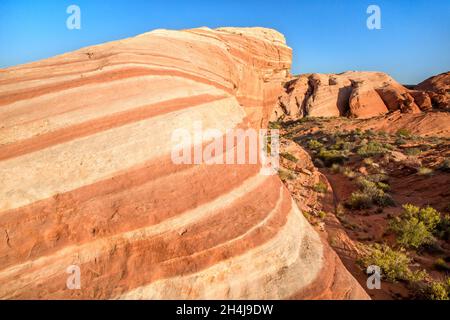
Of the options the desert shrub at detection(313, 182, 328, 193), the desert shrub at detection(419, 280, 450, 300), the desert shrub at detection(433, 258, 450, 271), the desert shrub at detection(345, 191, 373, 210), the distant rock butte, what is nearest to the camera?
the desert shrub at detection(419, 280, 450, 300)

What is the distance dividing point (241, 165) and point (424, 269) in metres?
5.47

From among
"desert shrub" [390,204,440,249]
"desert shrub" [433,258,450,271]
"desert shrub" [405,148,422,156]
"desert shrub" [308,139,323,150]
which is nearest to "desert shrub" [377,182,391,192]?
"desert shrub" [390,204,440,249]

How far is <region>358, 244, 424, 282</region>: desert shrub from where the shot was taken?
657cm

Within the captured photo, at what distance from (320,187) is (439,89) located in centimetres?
3594

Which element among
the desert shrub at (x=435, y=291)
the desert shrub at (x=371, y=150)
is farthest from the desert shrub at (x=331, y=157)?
the desert shrub at (x=435, y=291)

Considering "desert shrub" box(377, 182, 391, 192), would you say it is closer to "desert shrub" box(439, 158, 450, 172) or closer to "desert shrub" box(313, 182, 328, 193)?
"desert shrub" box(313, 182, 328, 193)

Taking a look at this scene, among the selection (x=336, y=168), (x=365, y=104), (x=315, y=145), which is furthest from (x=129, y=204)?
(x=365, y=104)

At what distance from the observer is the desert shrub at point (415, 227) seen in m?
8.09

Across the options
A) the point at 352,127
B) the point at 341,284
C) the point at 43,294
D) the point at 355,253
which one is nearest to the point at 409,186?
the point at 355,253

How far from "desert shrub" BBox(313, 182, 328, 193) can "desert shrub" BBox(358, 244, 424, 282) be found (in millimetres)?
4728

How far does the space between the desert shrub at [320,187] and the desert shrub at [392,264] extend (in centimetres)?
473

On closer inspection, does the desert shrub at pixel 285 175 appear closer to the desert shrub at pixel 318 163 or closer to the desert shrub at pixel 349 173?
the desert shrub at pixel 349 173

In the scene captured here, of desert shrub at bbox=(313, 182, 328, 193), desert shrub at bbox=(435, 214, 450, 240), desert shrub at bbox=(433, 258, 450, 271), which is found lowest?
desert shrub at bbox=(433, 258, 450, 271)
